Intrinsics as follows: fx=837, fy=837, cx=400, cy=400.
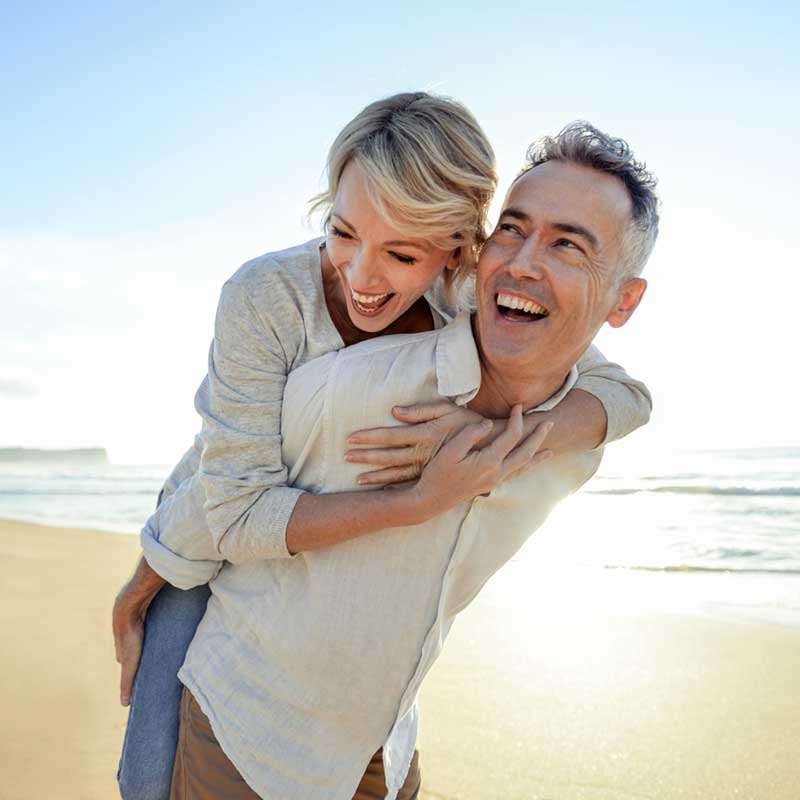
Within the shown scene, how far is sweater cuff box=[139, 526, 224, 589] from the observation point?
6.62 feet

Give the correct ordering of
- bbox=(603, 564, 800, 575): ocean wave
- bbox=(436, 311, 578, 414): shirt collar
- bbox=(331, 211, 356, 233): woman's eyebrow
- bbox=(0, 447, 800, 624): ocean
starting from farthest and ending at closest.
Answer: bbox=(603, 564, 800, 575): ocean wave, bbox=(0, 447, 800, 624): ocean, bbox=(331, 211, 356, 233): woman's eyebrow, bbox=(436, 311, 578, 414): shirt collar

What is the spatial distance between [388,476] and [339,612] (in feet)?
1.02

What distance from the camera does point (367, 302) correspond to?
2100mm

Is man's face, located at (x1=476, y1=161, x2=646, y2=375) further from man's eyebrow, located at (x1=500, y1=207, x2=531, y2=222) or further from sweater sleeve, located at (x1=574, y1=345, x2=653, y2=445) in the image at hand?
sweater sleeve, located at (x1=574, y1=345, x2=653, y2=445)

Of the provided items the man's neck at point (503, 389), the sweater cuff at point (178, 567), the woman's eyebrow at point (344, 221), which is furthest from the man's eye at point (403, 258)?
the sweater cuff at point (178, 567)

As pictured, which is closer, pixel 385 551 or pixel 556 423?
pixel 385 551

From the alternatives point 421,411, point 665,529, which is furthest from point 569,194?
point 665,529

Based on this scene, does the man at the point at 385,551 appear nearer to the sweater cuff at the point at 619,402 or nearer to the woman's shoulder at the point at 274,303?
the woman's shoulder at the point at 274,303

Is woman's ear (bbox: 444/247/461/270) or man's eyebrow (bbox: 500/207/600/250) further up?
man's eyebrow (bbox: 500/207/600/250)

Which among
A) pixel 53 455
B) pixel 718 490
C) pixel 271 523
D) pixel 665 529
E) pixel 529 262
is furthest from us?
pixel 53 455

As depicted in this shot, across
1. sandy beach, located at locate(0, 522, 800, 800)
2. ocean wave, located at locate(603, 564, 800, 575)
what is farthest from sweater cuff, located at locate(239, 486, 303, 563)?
ocean wave, located at locate(603, 564, 800, 575)

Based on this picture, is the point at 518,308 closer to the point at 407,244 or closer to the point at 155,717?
the point at 407,244

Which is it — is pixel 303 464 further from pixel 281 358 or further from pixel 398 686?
pixel 398 686

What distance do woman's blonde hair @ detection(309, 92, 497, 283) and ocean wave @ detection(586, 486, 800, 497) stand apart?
44.8 feet
